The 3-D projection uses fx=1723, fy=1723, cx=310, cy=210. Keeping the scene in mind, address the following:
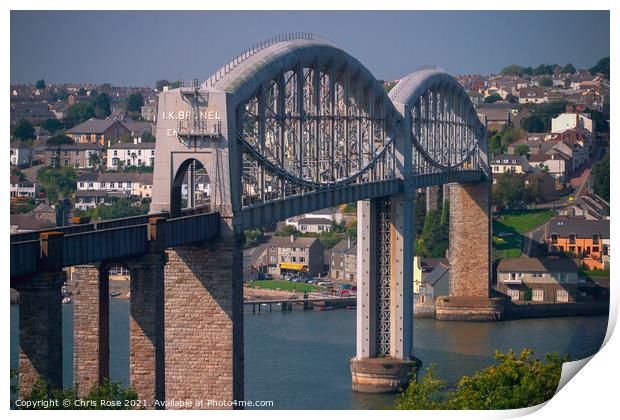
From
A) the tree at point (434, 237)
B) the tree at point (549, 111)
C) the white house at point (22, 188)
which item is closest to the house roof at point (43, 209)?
the white house at point (22, 188)

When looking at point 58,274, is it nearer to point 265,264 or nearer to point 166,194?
point 166,194

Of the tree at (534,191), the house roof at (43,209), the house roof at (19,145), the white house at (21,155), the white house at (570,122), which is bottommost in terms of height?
the house roof at (43,209)

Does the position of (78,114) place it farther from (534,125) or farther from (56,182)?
(534,125)

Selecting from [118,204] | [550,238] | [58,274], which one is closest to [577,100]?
[550,238]

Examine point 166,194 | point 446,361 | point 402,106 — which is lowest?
point 446,361

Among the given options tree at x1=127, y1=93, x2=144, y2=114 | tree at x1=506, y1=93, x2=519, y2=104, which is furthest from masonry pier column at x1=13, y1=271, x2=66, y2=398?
tree at x1=506, y1=93, x2=519, y2=104

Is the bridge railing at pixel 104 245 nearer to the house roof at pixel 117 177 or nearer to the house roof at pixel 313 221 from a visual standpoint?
the house roof at pixel 117 177
